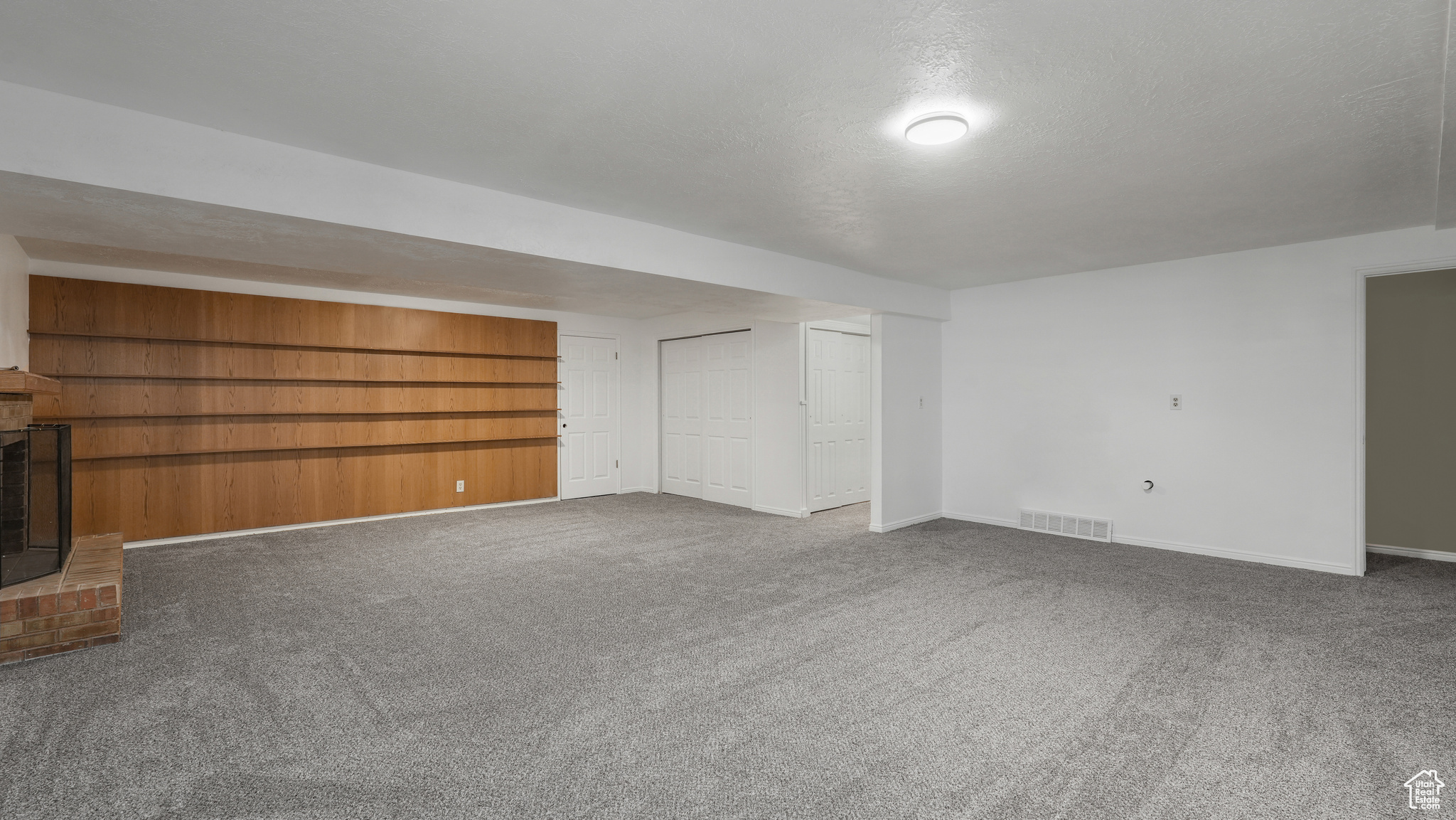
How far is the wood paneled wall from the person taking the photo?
15.9ft

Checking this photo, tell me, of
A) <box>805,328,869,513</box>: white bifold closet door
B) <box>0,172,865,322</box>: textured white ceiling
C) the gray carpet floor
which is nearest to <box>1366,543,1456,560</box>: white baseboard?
the gray carpet floor

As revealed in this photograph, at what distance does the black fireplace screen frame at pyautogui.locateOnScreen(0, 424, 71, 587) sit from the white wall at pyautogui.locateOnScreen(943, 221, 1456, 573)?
6731 millimetres

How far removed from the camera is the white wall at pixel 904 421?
5855 millimetres

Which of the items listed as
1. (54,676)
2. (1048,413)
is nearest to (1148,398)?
(1048,413)

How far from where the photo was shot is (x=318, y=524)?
589 centimetres

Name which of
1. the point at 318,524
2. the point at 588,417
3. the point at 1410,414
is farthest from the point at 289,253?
the point at 1410,414

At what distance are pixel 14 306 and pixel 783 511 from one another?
6047 millimetres

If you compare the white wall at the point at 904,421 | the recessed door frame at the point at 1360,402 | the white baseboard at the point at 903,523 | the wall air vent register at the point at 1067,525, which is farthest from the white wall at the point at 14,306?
the recessed door frame at the point at 1360,402

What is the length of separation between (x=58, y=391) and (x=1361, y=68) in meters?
Answer: 6.33

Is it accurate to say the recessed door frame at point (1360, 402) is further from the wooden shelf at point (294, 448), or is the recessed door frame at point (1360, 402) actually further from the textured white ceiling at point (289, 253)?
the wooden shelf at point (294, 448)

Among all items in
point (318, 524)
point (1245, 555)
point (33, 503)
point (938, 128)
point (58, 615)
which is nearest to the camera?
point (938, 128)

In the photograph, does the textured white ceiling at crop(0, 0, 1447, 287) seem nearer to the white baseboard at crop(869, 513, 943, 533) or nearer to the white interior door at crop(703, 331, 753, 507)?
the white baseboard at crop(869, 513, 943, 533)

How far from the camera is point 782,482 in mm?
6703

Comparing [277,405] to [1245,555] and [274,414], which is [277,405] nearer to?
[274,414]
